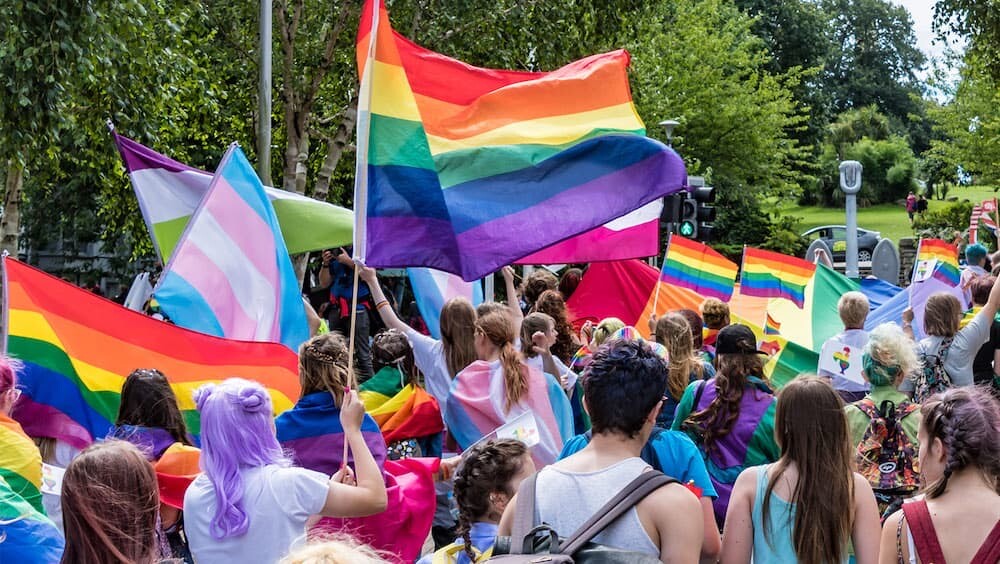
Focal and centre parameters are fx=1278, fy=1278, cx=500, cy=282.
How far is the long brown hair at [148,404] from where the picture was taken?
4836mm

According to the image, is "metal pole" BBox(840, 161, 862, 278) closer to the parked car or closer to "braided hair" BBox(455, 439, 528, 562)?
"braided hair" BBox(455, 439, 528, 562)

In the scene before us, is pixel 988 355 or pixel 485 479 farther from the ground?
pixel 485 479

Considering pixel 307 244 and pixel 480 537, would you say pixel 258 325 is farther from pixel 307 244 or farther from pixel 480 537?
pixel 480 537

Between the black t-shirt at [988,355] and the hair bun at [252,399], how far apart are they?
201 inches

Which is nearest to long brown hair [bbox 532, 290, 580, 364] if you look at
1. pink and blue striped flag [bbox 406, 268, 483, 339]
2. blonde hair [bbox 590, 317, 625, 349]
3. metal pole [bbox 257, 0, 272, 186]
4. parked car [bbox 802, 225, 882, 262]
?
blonde hair [bbox 590, 317, 625, 349]

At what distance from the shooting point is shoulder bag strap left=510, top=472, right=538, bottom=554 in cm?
346

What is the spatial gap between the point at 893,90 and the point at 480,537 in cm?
7863

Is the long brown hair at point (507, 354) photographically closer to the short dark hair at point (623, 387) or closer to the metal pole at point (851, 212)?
the short dark hair at point (623, 387)

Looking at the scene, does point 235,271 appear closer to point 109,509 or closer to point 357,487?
point 357,487

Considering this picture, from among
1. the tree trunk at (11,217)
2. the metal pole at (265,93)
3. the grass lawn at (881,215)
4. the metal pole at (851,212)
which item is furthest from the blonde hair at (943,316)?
the grass lawn at (881,215)

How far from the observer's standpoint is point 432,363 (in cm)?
665

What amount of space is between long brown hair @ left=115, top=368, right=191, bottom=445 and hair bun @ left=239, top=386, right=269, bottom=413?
101 cm

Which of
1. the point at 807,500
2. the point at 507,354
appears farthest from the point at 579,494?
the point at 507,354

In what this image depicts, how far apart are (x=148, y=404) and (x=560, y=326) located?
326 cm
